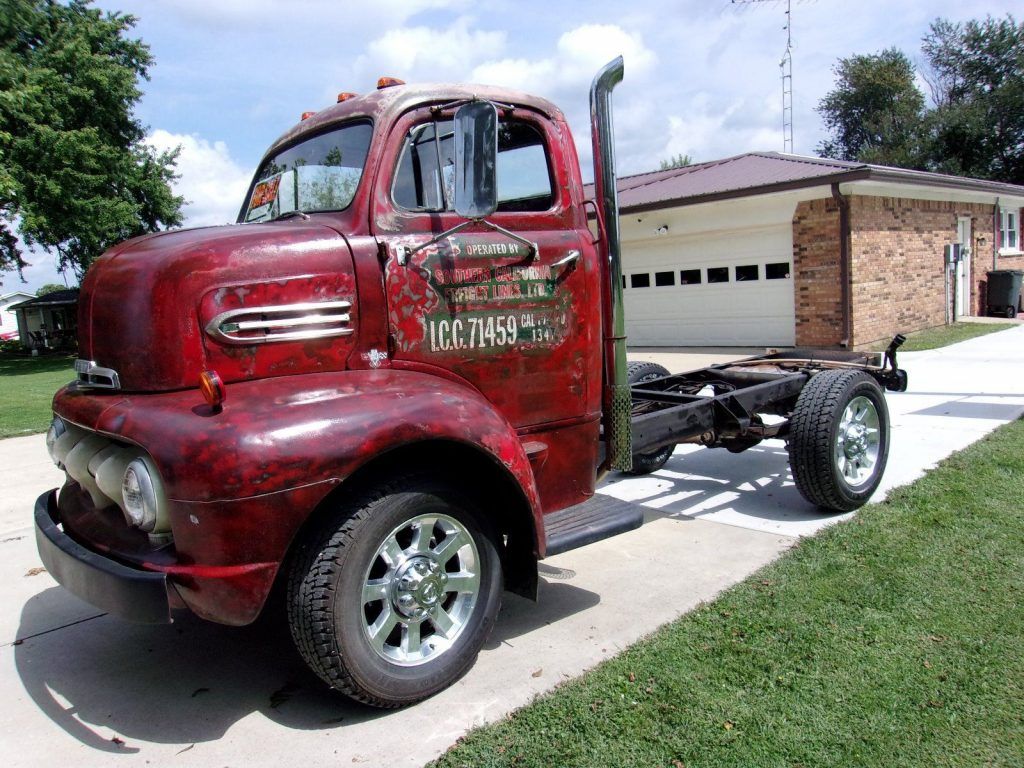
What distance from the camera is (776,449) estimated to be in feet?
24.0

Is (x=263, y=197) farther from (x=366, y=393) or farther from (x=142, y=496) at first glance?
(x=142, y=496)

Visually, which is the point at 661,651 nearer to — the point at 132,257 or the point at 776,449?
the point at 132,257

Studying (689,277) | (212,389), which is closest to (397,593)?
(212,389)

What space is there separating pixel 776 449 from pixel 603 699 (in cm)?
475

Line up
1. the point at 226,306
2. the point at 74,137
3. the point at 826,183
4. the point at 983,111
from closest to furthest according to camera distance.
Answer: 1. the point at 226,306
2. the point at 826,183
3. the point at 74,137
4. the point at 983,111

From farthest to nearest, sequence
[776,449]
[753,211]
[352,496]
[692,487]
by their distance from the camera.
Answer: [753,211] < [776,449] < [692,487] < [352,496]

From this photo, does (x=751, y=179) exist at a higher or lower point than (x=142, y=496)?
higher

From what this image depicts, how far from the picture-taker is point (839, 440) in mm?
5117

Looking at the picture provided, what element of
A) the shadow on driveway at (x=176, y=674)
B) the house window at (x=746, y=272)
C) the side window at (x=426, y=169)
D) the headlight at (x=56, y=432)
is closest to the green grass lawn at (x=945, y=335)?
the house window at (x=746, y=272)

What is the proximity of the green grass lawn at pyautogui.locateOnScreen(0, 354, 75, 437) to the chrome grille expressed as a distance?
8.89 metres

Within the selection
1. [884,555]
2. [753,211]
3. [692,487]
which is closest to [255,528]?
[884,555]

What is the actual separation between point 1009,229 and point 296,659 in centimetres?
2325

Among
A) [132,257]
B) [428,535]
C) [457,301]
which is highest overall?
[132,257]

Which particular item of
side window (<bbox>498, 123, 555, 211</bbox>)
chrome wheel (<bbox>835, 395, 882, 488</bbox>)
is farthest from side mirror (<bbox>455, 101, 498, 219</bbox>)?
chrome wheel (<bbox>835, 395, 882, 488</bbox>)
